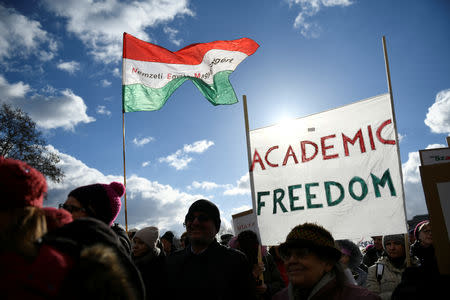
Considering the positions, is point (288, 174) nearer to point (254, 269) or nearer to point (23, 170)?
point (254, 269)

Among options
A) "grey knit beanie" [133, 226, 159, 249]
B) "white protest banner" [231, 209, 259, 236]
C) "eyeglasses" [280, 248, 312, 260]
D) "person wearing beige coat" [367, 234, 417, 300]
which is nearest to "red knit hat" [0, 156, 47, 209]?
"eyeglasses" [280, 248, 312, 260]

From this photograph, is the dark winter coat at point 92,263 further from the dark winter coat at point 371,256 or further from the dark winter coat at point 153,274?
the dark winter coat at point 371,256

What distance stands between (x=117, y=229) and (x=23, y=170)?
88.2 inches

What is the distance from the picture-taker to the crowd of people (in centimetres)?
97

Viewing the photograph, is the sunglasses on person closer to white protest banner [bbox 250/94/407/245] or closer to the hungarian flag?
white protest banner [bbox 250/94/407/245]

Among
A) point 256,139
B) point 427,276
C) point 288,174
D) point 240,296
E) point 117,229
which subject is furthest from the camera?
point 256,139

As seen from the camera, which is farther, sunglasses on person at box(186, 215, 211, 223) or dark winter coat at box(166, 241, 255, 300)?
sunglasses on person at box(186, 215, 211, 223)

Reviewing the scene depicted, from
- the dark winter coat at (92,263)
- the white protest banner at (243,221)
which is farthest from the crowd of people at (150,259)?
the white protest banner at (243,221)

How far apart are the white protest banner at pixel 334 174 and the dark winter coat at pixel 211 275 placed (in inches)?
47.2

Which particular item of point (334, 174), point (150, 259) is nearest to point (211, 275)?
point (150, 259)

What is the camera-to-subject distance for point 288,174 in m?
3.97

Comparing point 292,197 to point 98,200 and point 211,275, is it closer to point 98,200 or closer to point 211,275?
point 211,275

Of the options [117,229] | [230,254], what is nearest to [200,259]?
[230,254]

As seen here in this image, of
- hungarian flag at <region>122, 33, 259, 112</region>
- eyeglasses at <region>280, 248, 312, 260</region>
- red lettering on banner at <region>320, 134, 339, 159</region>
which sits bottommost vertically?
eyeglasses at <region>280, 248, 312, 260</region>
